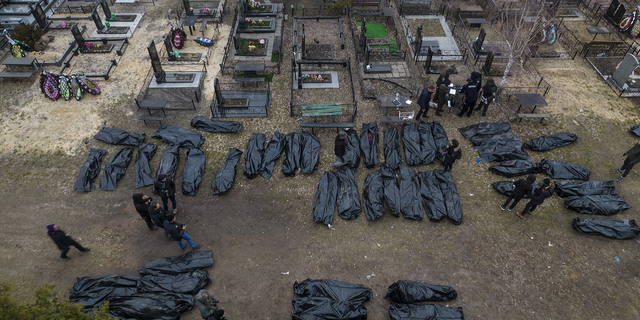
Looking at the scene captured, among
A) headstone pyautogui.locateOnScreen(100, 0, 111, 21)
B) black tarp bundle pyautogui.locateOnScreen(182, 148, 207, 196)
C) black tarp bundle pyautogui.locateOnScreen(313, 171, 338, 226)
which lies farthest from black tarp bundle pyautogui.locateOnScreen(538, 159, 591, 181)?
headstone pyautogui.locateOnScreen(100, 0, 111, 21)

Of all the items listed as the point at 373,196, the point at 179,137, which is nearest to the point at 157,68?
the point at 179,137

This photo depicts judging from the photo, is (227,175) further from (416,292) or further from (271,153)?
(416,292)

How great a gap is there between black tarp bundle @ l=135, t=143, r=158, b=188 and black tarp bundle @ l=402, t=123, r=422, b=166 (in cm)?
996

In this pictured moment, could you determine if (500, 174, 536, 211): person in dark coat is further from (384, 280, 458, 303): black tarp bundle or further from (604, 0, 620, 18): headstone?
(604, 0, 620, 18): headstone

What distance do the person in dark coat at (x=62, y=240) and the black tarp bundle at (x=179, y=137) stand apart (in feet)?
16.4

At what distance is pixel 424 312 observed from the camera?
29.7 feet

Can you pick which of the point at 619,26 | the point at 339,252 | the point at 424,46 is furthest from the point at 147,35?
the point at 619,26

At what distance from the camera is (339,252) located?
1106 centimetres

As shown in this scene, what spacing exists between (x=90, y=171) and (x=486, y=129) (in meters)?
16.2

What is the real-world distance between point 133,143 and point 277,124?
6016mm

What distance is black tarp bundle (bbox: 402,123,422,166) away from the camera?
44.0 feet

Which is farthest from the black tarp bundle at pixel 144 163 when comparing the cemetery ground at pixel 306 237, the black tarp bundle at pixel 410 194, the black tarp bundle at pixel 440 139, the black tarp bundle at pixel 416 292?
the black tarp bundle at pixel 440 139

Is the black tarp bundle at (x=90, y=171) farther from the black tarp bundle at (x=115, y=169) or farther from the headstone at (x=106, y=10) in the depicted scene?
the headstone at (x=106, y=10)

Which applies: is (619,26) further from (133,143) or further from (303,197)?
(133,143)
